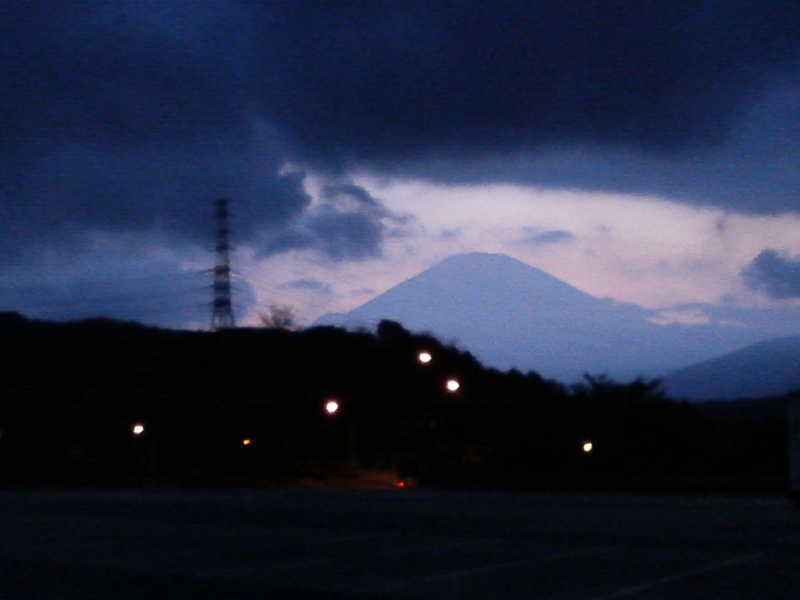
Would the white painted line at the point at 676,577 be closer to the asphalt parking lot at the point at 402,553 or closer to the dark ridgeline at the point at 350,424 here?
the asphalt parking lot at the point at 402,553

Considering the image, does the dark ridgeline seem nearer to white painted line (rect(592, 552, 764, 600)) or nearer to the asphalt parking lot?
the asphalt parking lot

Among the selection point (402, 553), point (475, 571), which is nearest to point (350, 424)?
point (402, 553)

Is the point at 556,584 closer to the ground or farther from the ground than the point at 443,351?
closer to the ground

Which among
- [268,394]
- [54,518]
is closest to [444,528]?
[54,518]

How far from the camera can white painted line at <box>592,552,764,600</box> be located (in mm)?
13125

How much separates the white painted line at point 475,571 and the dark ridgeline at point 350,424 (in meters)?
Result: 25.7

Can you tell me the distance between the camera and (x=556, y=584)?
1407 cm

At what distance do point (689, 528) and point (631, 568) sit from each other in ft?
24.9

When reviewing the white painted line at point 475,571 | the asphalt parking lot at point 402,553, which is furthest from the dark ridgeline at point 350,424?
the white painted line at point 475,571

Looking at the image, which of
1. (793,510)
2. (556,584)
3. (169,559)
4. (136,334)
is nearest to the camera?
(556,584)

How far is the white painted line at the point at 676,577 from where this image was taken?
1312cm

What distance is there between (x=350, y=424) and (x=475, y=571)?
38.4m

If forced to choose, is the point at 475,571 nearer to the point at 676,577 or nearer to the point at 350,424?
the point at 676,577

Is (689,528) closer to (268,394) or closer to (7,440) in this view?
(268,394)
